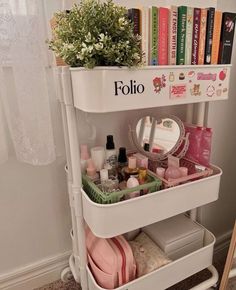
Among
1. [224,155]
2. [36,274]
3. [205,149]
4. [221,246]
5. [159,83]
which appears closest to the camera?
[159,83]

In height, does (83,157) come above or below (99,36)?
below

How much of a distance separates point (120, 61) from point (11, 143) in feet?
1.64

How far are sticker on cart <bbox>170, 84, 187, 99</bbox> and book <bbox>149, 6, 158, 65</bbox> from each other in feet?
0.28

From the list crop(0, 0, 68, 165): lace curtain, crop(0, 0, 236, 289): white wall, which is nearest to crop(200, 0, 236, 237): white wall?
crop(0, 0, 236, 289): white wall

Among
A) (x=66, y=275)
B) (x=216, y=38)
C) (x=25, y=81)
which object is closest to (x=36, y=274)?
(x=66, y=275)

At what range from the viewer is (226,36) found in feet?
2.37

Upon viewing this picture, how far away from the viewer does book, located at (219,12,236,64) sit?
707 mm

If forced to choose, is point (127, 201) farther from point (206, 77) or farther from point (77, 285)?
point (77, 285)

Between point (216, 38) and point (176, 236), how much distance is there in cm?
70

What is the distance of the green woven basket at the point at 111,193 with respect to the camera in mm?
694

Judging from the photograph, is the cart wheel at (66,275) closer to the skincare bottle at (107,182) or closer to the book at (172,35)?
the skincare bottle at (107,182)

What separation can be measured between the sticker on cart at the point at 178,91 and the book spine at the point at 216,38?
0.14 meters

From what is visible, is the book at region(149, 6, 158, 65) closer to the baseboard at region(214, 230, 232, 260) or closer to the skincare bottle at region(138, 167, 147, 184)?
the skincare bottle at region(138, 167, 147, 184)

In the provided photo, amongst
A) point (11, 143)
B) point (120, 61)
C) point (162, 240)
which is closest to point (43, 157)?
point (11, 143)
